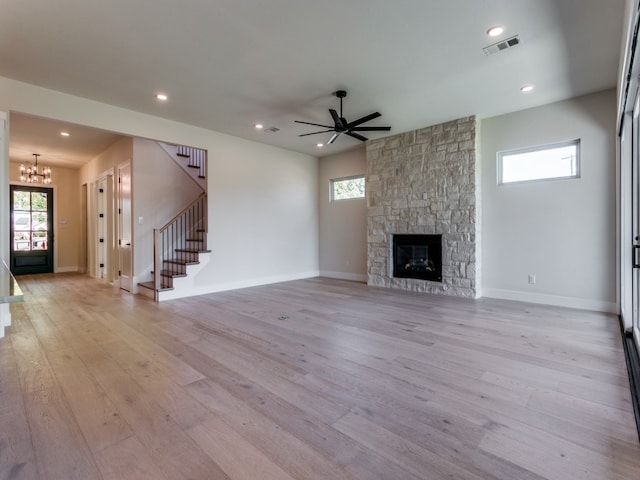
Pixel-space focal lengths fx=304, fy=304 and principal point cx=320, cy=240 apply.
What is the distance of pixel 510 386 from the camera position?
222 cm

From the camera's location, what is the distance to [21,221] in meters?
8.21

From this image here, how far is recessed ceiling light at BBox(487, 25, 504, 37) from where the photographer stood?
9.47 feet

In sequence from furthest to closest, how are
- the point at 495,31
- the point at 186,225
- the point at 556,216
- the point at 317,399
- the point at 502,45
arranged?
the point at 186,225
the point at 556,216
the point at 502,45
the point at 495,31
the point at 317,399

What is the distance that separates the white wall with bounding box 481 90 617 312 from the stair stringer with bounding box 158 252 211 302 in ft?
16.5

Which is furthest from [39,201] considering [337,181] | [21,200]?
[337,181]

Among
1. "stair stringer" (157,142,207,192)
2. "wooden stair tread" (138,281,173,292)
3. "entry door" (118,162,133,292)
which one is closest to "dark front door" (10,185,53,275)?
"entry door" (118,162,133,292)

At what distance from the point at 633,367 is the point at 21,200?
12199 millimetres

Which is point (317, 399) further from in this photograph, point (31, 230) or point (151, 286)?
point (31, 230)

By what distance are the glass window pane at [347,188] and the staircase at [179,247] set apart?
3100 millimetres

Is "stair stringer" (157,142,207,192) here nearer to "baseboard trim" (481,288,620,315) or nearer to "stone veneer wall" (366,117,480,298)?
"stone veneer wall" (366,117,480,298)

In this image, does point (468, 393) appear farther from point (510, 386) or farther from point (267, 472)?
point (267, 472)

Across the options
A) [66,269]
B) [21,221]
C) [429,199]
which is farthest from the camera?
[66,269]

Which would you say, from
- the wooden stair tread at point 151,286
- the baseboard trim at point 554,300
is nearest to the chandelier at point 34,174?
the wooden stair tread at point 151,286

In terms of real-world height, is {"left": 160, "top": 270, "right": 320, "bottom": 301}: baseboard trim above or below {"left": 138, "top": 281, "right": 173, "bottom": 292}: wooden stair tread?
below
